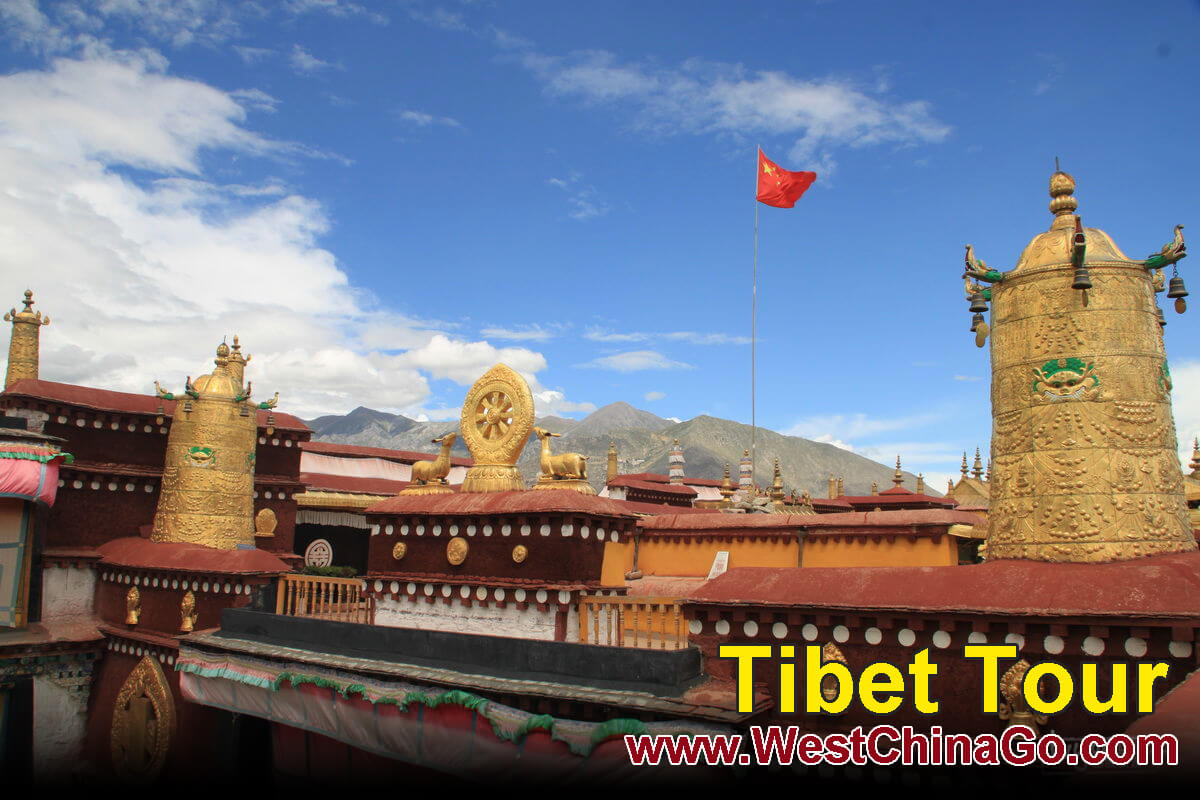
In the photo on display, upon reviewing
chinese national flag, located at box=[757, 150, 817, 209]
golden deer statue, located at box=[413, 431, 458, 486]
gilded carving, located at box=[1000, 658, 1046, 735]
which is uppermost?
chinese national flag, located at box=[757, 150, 817, 209]

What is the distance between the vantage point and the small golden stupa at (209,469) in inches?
737

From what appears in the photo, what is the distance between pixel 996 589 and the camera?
334 inches

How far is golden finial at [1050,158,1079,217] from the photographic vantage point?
10047mm

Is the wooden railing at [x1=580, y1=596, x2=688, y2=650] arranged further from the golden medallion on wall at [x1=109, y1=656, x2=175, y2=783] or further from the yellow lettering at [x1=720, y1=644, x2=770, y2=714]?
the golden medallion on wall at [x1=109, y1=656, x2=175, y2=783]

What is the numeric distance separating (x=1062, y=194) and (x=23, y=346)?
24716mm

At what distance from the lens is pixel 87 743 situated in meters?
18.4

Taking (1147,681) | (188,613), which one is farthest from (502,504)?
(1147,681)

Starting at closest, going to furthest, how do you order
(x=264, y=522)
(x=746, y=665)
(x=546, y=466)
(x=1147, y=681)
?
(x=1147, y=681)
(x=746, y=665)
(x=546, y=466)
(x=264, y=522)

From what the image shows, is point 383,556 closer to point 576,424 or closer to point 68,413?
point 68,413

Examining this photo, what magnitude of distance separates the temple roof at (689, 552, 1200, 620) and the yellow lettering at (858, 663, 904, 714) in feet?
2.21

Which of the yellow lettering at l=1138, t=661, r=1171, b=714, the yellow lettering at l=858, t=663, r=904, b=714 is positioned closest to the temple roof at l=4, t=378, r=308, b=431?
the yellow lettering at l=858, t=663, r=904, b=714

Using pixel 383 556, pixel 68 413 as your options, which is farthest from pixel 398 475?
pixel 383 556

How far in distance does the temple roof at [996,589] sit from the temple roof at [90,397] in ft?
51.4

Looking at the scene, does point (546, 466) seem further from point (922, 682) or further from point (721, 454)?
point (721, 454)
